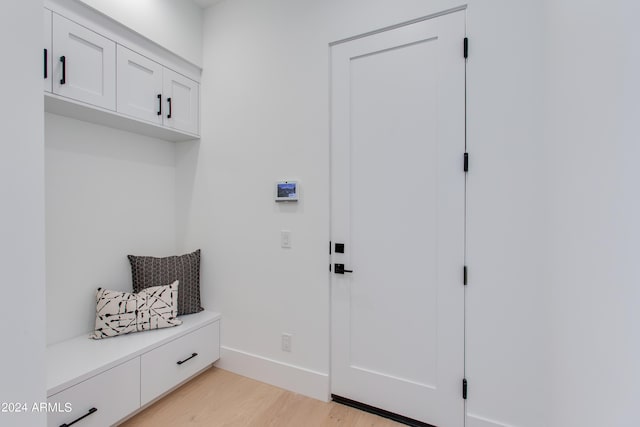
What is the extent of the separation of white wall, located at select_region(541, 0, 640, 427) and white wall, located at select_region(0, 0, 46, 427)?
1.41 meters

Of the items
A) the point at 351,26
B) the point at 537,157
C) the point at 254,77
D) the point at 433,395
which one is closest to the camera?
the point at 537,157

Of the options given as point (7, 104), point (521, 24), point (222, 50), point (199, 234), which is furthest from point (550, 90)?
point (199, 234)

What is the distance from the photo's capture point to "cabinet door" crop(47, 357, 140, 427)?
1.43m

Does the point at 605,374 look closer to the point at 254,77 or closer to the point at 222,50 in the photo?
the point at 254,77

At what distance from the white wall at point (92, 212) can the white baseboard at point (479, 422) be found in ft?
8.26

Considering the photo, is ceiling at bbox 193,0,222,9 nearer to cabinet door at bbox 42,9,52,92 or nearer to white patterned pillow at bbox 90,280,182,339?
cabinet door at bbox 42,9,52,92

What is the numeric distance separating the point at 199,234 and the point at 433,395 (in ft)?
7.03

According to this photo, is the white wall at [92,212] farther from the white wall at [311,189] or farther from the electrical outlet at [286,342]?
the electrical outlet at [286,342]

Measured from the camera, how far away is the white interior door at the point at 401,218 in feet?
5.38

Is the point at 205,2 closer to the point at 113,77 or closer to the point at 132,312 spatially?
the point at 113,77

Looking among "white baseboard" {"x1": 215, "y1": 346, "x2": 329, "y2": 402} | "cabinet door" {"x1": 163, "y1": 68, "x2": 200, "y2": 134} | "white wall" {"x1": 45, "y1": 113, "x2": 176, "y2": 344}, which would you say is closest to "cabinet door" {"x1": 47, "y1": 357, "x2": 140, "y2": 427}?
"white wall" {"x1": 45, "y1": 113, "x2": 176, "y2": 344}

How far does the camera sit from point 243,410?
1.86 meters

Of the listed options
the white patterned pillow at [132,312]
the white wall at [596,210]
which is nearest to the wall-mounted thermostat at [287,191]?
the white patterned pillow at [132,312]

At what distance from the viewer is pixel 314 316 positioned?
2031 millimetres
